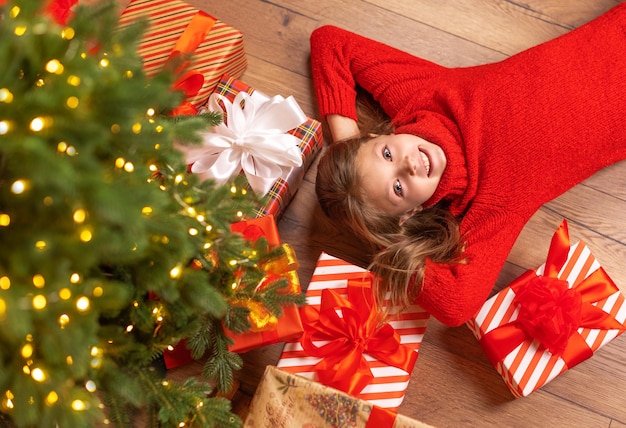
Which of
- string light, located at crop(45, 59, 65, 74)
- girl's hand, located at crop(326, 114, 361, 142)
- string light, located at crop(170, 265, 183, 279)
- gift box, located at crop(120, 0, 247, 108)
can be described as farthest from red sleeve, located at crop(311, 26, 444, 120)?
string light, located at crop(45, 59, 65, 74)

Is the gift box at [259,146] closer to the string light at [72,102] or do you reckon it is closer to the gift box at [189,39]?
the gift box at [189,39]

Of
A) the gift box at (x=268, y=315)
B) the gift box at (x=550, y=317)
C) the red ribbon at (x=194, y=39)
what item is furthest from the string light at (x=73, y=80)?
the gift box at (x=550, y=317)

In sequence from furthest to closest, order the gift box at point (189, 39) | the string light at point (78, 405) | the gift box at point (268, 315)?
the gift box at point (189, 39), the gift box at point (268, 315), the string light at point (78, 405)

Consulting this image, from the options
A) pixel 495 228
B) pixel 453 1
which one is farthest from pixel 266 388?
pixel 453 1

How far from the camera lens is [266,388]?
1.11 metres

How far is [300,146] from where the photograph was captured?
1.30 m

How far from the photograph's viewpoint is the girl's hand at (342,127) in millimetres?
1392

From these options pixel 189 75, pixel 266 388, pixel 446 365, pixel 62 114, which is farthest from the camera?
pixel 446 365

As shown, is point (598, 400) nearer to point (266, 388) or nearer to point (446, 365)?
point (446, 365)

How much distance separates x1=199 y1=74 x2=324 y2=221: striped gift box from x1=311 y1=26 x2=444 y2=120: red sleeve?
0.11 m

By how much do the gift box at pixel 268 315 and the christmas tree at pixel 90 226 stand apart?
221 millimetres

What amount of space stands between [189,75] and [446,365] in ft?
3.13

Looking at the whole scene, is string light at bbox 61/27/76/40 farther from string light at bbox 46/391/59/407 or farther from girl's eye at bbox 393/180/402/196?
girl's eye at bbox 393/180/402/196

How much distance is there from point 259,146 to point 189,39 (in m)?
0.34
